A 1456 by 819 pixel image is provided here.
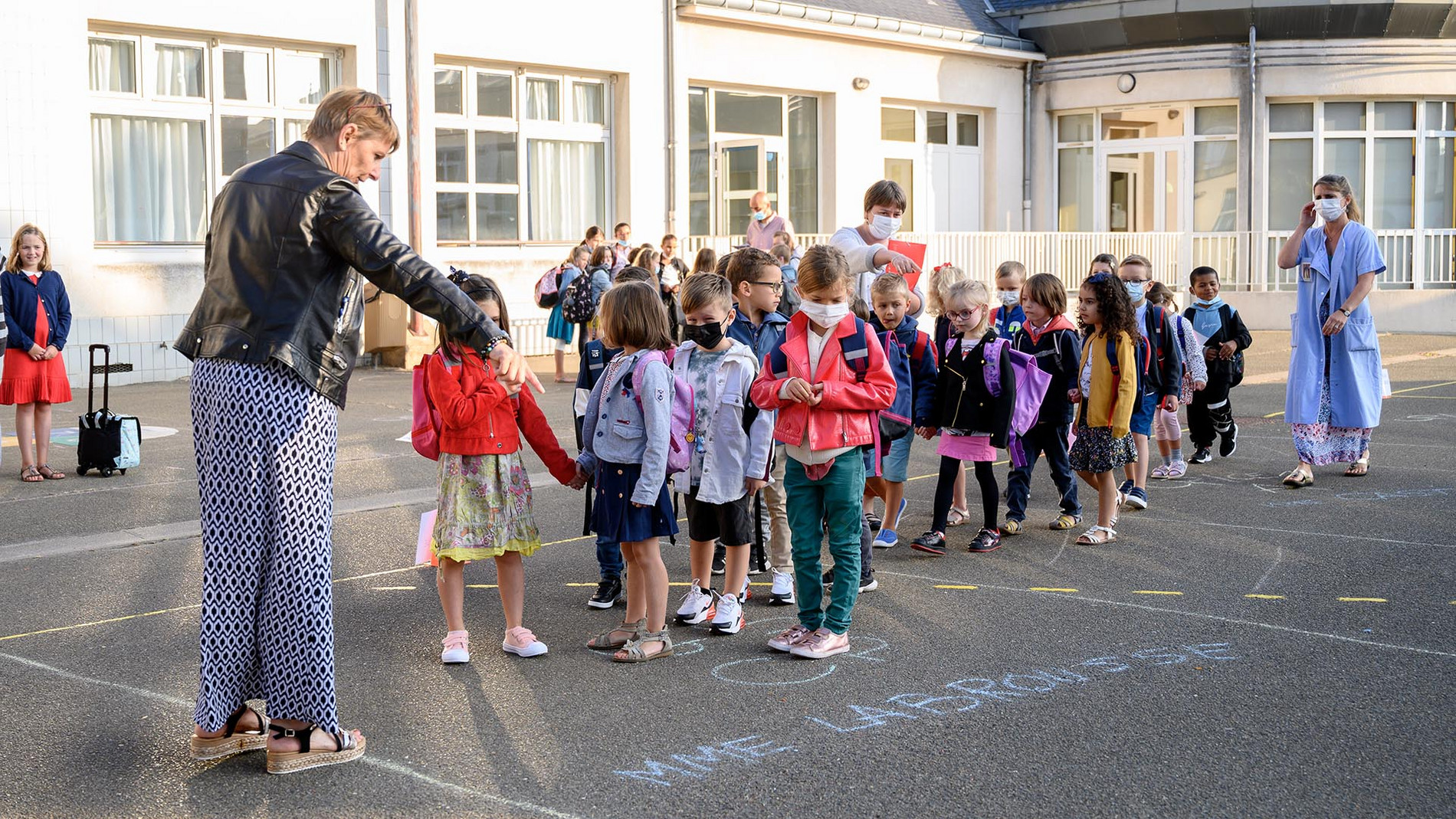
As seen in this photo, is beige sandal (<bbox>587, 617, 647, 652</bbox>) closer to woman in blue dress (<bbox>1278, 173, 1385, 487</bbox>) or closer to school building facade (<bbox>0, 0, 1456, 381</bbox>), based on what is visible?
woman in blue dress (<bbox>1278, 173, 1385, 487</bbox>)

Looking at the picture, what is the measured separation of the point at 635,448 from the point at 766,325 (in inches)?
46.2

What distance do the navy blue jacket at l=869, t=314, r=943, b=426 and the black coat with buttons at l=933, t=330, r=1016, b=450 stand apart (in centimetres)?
5

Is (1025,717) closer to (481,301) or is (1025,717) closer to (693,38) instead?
(481,301)

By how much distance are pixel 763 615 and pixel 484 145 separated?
49.7 ft

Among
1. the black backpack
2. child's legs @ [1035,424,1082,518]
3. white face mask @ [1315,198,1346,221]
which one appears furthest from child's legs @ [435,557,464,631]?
the black backpack

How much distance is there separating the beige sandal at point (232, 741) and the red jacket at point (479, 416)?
55.4 inches

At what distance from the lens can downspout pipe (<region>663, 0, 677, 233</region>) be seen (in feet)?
71.6

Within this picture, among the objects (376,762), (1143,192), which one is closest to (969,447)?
(376,762)

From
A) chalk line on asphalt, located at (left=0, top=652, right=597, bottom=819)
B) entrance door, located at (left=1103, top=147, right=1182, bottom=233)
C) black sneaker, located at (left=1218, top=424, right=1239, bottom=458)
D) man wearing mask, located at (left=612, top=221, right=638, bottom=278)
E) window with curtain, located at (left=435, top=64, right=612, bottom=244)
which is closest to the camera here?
chalk line on asphalt, located at (left=0, top=652, right=597, bottom=819)

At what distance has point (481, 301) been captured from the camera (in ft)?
19.1

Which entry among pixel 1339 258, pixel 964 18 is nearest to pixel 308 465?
pixel 1339 258

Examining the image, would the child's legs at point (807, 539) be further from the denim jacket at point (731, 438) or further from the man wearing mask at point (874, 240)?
the man wearing mask at point (874, 240)

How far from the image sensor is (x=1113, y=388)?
837cm

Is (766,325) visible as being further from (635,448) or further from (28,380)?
(28,380)
